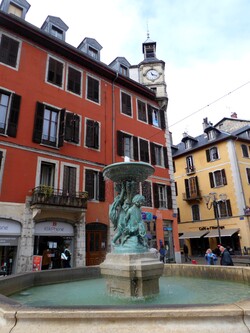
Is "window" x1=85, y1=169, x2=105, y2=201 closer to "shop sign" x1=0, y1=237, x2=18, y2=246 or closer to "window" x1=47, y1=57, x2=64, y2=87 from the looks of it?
"shop sign" x1=0, y1=237, x2=18, y2=246

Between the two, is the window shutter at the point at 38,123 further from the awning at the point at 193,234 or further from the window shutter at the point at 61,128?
the awning at the point at 193,234

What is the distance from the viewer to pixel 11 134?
1500 centimetres

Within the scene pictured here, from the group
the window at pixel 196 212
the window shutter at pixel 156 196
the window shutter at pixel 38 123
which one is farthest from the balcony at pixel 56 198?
the window at pixel 196 212

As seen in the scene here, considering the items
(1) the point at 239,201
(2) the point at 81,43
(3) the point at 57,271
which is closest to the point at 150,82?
(2) the point at 81,43

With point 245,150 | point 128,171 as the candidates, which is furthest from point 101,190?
point 245,150

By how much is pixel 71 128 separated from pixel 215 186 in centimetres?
1995

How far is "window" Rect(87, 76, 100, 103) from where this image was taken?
20253 mm

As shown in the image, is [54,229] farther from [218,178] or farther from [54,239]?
[218,178]

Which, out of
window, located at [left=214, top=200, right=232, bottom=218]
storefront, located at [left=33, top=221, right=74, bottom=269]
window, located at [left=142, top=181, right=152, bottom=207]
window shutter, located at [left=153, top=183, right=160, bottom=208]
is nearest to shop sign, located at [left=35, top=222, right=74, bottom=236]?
storefront, located at [left=33, top=221, right=74, bottom=269]

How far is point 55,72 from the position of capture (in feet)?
60.8

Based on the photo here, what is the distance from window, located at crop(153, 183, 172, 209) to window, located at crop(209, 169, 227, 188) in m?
9.95

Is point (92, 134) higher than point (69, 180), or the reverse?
point (92, 134)

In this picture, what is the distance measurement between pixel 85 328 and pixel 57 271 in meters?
5.95

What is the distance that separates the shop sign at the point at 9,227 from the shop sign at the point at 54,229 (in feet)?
3.51
